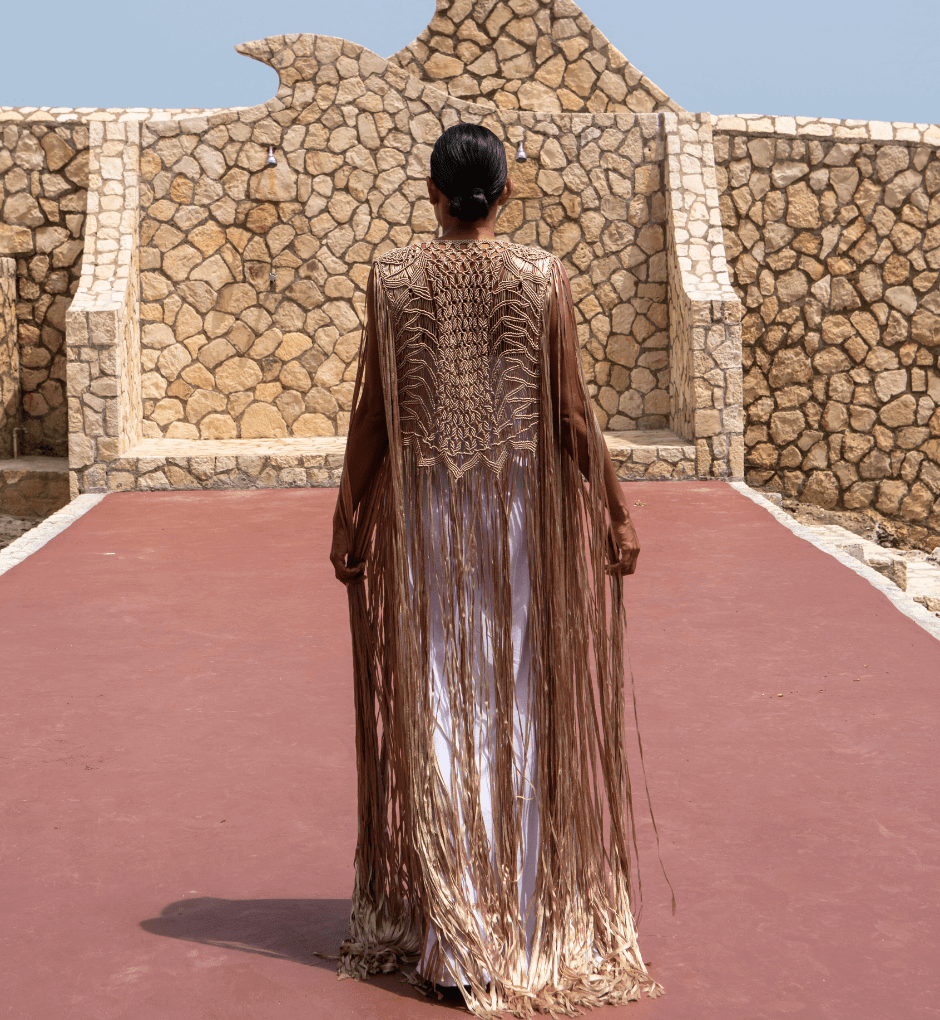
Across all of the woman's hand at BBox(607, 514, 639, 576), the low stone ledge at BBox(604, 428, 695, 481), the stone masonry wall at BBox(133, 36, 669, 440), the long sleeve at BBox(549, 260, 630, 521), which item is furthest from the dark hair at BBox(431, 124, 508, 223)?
the stone masonry wall at BBox(133, 36, 669, 440)

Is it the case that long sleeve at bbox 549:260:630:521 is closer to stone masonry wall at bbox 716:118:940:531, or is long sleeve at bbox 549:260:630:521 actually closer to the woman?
the woman

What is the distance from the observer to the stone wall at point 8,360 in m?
9.67

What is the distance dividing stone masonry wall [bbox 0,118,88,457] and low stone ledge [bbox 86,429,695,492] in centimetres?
162

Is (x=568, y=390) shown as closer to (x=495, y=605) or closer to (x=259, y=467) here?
(x=495, y=605)

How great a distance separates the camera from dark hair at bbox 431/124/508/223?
2.03 metres

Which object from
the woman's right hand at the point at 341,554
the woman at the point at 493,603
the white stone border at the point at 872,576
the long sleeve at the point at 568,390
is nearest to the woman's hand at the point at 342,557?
the woman's right hand at the point at 341,554

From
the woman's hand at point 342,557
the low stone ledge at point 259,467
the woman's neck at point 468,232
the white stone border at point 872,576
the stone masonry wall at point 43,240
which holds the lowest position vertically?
the white stone border at point 872,576

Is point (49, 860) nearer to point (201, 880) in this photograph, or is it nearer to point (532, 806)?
point (201, 880)

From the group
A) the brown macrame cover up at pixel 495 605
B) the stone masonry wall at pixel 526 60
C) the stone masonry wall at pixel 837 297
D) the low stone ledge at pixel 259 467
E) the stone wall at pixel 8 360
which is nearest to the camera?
the brown macrame cover up at pixel 495 605

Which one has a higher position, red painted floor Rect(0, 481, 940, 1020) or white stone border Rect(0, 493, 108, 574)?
white stone border Rect(0, 493, 108, 574)

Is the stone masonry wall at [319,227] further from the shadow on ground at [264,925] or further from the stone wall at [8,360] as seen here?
the shadow on ground at [264,925]

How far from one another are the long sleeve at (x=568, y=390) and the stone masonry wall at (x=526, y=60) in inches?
367

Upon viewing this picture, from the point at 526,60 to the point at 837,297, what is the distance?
363 centimetres

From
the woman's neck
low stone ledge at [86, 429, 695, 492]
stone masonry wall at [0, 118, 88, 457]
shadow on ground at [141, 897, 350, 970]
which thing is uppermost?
stone masonry wall at [0, 118, 88, 457]
